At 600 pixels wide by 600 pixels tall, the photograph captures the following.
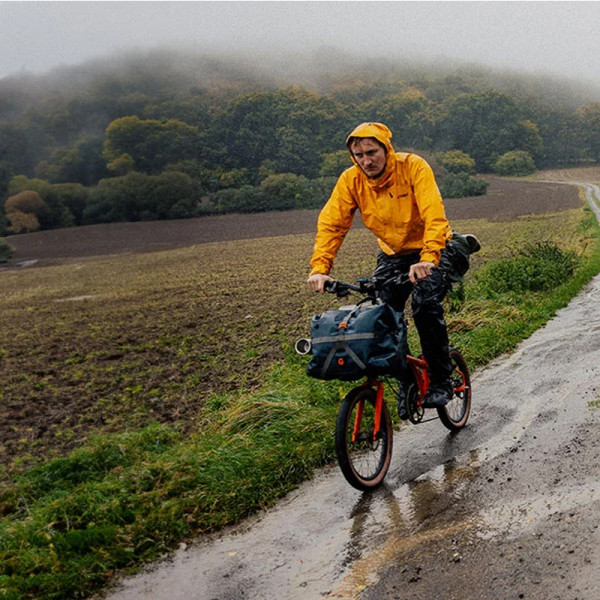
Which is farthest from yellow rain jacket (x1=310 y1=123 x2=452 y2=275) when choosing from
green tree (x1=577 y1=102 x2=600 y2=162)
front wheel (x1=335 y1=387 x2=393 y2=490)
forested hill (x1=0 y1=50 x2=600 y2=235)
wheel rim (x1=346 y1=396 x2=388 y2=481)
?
green tree (x1=577 y1=102 x2=600 y2=162)

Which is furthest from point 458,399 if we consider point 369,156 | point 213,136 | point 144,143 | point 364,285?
point 213,136

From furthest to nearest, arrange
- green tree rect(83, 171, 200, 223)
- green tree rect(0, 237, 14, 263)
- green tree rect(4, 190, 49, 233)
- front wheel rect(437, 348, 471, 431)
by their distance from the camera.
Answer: green tree rect(83, 171, 200, 223), green tree rect(4, 190, 49, 233), green tree rect(0, 237, 14, 263), front wheel rect(437, 348, 471, 431)

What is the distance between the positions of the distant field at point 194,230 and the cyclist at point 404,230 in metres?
33.7

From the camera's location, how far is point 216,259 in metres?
29.4

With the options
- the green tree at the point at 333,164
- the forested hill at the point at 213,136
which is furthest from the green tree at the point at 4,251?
the green tree at the point at 333,164

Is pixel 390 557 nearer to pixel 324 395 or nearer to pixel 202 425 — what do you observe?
pixel 324 395

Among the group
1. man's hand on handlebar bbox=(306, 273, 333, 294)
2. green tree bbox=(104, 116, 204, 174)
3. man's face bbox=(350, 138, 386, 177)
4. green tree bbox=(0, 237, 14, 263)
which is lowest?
green tree bbox=(0, 237, 14, 263)

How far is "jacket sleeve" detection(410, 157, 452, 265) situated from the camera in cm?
409

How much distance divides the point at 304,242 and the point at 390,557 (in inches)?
1260

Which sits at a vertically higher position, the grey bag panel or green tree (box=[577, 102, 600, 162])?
green tree (box=[577, 102, 600, 162])

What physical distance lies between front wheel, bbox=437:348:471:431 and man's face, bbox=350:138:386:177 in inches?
66.5

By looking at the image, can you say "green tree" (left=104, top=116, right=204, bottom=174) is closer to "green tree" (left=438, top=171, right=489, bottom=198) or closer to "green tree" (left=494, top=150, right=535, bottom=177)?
"green tree" (left=438, top=171, right=489, bottom=198)

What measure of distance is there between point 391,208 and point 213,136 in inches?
3453

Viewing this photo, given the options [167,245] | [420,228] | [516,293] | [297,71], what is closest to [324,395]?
[420,228]
